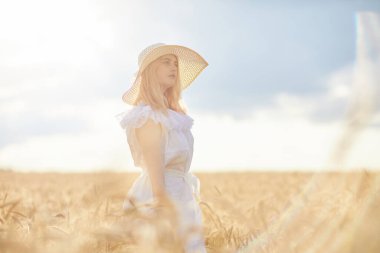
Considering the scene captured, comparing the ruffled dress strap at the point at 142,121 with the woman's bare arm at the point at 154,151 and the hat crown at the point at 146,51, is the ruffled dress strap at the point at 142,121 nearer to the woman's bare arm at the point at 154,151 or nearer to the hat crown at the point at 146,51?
the woman's bare arm at the point at 154,151

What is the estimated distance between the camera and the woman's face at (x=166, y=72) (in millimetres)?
3332

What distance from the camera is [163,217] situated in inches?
33.1

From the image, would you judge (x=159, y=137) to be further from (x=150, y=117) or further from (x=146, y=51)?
(x=146, y=51)

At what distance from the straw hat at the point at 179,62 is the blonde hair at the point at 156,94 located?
47 millimetres

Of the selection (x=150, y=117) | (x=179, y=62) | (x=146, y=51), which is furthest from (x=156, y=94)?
(x=179, y=62)

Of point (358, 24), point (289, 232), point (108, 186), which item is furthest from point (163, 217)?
point (358, 24)

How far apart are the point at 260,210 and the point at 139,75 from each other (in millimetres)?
2152

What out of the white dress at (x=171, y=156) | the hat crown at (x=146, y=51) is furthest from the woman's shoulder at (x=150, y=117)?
the hat crown at (x=146, y=51)

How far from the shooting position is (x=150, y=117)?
2994mm

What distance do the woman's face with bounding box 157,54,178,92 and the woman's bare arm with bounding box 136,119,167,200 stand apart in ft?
1.34

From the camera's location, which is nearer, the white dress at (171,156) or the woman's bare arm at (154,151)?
the woman's bare arm at (154,151)

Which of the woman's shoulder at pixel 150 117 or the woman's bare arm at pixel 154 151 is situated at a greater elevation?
the woman's shoulder at pixel 150 117

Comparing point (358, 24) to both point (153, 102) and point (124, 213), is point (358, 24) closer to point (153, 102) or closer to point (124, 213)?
point (124, 213)

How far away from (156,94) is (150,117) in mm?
225
